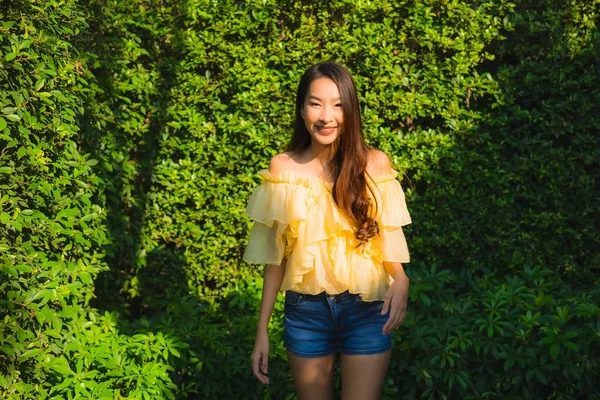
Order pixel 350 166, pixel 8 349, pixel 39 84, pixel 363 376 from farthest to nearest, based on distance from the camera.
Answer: pixel 39 84
pixel 8 349
pixel 350 166
pixel 363 376

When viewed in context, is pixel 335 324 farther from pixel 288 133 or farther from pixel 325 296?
pixel 288 133

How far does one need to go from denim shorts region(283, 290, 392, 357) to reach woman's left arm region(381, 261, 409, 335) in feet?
0.08

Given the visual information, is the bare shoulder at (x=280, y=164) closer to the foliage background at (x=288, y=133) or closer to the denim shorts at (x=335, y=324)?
the denim shorts at (x=335, y=324)

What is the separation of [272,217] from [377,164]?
454 mm

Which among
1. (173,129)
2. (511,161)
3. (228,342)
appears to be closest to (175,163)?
(173,129)

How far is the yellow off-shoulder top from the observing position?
2.84 metres

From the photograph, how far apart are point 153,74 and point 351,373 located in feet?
9.98

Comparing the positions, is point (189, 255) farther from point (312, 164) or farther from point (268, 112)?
point (312, 164)

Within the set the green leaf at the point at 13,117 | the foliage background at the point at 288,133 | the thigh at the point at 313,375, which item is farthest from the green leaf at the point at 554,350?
the green leaf at the point at 13,117

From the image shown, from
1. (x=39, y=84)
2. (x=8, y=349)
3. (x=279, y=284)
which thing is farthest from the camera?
(x=39, y=84)

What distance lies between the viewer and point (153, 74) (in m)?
5.18

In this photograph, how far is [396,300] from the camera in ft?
9.39

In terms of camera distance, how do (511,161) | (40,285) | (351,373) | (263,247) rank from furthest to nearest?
(511,161)
(40,285)
(263,247)
(351,373)

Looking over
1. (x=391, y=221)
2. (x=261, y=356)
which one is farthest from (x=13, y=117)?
(x=391, y=221)
